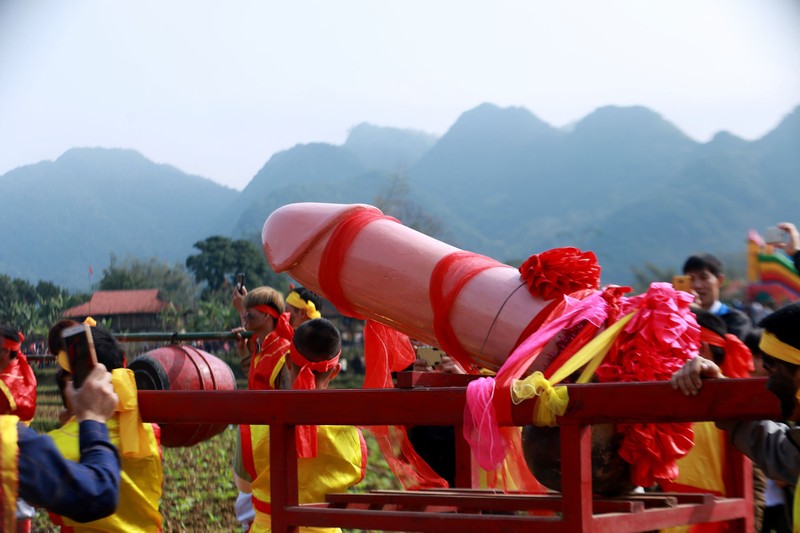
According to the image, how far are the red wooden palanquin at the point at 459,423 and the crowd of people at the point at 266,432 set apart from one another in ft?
0.22

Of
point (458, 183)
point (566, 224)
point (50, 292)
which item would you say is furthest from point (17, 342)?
point (458, 183)

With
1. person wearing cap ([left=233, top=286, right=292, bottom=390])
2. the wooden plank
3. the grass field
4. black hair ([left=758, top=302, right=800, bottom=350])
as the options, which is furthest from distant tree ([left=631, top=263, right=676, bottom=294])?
black hair ([left=758, top=302, right=800, bottom=350])

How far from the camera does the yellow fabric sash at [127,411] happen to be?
305 cm

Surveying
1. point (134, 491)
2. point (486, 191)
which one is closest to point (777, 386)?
point (134, 491)

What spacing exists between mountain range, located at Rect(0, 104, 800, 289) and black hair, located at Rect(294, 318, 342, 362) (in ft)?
22.2

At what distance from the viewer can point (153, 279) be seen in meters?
11.7

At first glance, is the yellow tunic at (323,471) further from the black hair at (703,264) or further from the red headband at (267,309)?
the black hair at (703,264)

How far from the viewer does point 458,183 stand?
62594 millimetres

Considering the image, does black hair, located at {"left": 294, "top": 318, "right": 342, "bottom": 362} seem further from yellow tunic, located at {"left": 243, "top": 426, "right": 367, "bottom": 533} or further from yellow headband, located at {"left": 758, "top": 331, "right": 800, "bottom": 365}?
yellow headband, located at {"left": 758, "top": 331, "right": 800, "bottom": 365}

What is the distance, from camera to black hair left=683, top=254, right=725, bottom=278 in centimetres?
503

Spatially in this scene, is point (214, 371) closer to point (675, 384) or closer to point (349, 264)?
point (349, 264)

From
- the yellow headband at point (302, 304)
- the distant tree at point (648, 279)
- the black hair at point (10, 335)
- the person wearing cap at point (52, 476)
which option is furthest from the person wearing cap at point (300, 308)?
the distant tree at point (648, 279)

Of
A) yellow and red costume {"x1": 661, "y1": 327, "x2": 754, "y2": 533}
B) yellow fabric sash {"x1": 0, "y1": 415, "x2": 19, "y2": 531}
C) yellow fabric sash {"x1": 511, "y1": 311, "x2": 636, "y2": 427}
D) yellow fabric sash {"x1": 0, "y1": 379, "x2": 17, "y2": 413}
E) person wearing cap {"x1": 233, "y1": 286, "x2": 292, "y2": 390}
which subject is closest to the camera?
yellow fabric sash {"x1": 0, "y1": 415, "x2": 19, "y2": 531}

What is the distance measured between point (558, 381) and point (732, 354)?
3.99 feet
